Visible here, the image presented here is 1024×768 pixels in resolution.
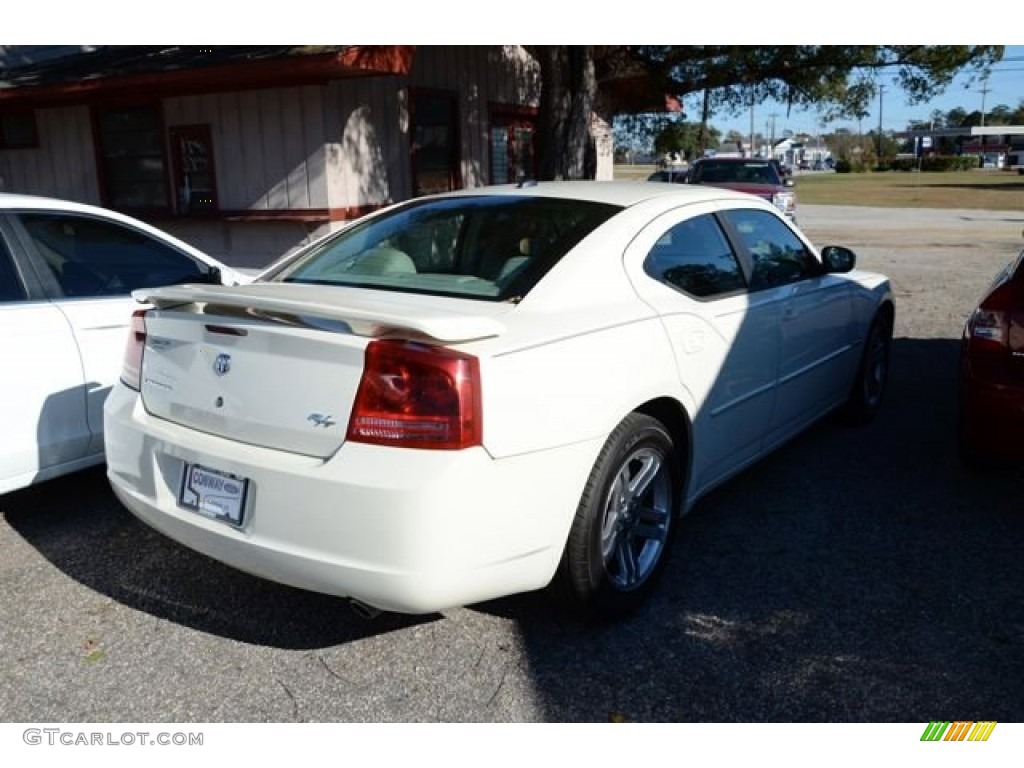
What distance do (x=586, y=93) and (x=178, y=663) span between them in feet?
32.4

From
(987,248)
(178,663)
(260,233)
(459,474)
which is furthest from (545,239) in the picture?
(987,248)

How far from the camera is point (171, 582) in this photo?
12.0 ft

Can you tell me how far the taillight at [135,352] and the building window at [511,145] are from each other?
33.0 feet

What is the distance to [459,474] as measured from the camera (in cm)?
259

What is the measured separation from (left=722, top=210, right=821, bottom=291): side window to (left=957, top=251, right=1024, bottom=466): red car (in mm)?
889

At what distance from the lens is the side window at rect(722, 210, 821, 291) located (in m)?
4.34

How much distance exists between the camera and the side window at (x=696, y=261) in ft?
12.0

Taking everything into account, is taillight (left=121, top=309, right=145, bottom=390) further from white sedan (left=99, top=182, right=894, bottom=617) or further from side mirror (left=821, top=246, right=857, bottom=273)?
side mirror (left=821, top=246, right=857, bottom=273)

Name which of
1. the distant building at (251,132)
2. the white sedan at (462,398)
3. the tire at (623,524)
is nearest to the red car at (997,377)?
the white sedan at (462,398)

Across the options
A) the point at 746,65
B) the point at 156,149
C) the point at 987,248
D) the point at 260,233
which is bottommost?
the point at 987,248

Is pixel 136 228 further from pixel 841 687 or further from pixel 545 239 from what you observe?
pixel 841 687

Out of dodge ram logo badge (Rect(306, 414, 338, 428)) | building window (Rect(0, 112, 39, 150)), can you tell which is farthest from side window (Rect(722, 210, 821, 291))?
building window (Rect(0, 112, 39, 150))

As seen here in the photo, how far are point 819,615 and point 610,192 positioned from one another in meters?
1.93

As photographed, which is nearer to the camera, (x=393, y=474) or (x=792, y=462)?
(x=393, y=474)
